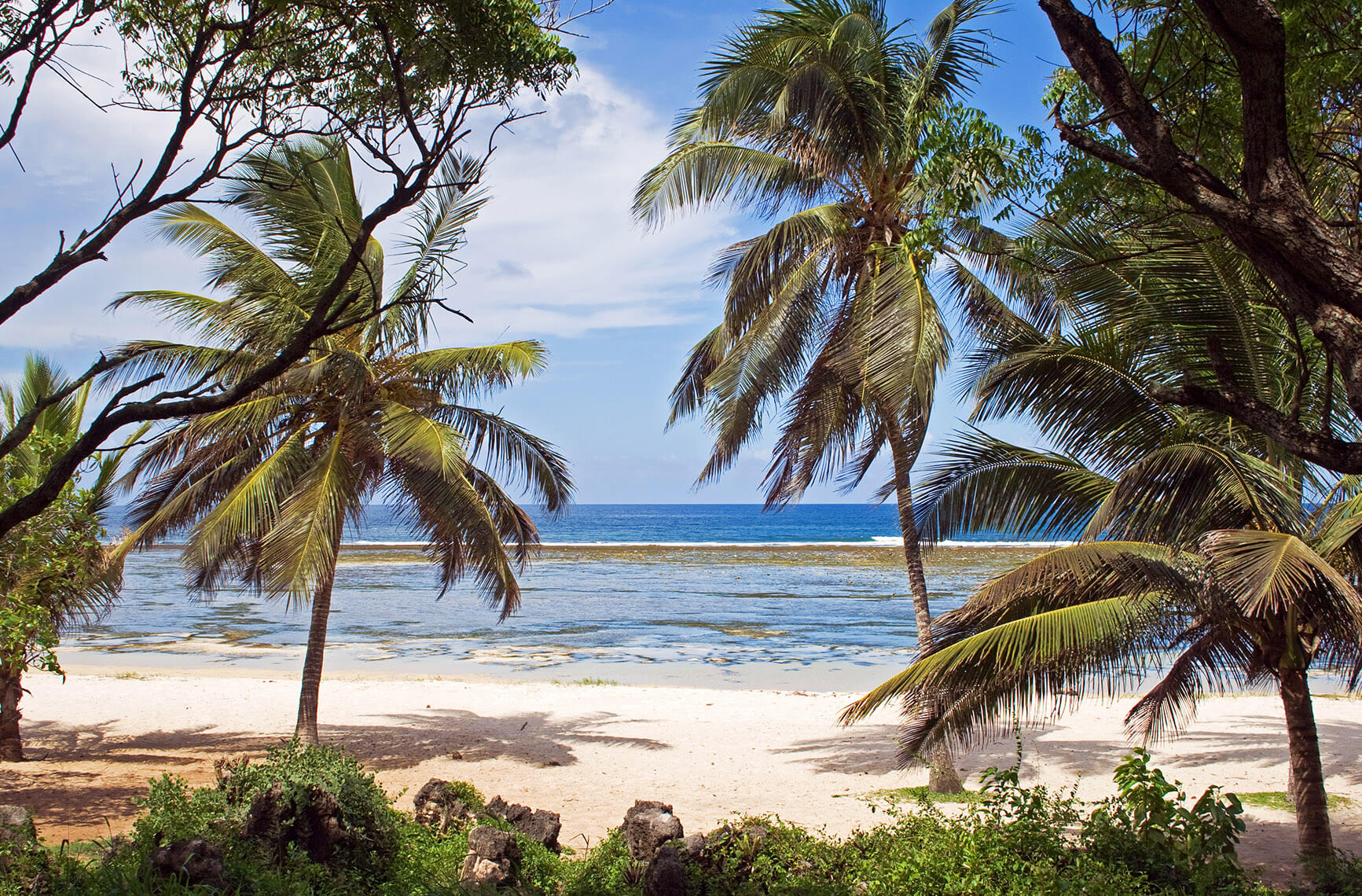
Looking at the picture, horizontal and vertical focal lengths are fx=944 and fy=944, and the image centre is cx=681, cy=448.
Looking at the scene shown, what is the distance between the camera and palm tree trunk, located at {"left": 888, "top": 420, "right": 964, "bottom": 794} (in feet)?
30.7

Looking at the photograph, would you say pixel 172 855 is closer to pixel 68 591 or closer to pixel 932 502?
pixel 68 591

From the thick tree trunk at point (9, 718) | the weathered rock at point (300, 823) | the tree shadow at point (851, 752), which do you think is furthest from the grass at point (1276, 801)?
the thick tree trunk at point (9, 718)

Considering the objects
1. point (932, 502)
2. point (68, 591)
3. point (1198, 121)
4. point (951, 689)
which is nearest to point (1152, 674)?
point (932, 502)

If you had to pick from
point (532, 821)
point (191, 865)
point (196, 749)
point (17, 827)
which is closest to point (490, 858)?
point (532, 821)

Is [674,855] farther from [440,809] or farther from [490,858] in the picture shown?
[440,809]

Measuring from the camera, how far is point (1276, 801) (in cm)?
889

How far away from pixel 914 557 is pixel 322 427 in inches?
257

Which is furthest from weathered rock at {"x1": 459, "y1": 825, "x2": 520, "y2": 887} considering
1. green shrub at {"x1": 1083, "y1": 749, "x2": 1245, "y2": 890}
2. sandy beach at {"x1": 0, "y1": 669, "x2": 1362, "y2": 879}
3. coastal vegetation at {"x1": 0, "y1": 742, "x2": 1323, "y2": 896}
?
green shrub at {"x1": 1083, "y1": 749, "x2": 1245, "y2": 890}

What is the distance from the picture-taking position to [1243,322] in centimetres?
655

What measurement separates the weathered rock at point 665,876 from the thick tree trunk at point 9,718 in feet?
25.5

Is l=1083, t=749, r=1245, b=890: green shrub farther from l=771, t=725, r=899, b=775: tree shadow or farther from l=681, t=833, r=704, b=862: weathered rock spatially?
l=771, t=725, r=899, b=775: tree shadow

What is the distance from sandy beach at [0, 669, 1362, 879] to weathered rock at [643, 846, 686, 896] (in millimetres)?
2864

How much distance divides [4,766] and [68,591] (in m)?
2.37

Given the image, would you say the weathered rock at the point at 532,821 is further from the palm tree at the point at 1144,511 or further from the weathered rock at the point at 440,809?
the palm tree at the point at 1144,511
